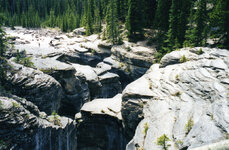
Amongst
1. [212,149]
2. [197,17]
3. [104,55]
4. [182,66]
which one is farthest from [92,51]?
[212,149]

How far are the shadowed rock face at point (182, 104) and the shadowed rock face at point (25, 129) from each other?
752 centimetres

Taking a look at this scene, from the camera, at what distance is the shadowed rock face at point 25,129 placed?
→ 12.5m

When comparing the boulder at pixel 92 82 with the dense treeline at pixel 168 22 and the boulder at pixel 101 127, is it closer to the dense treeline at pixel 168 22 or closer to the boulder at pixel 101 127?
the boulder at pixel 101 127

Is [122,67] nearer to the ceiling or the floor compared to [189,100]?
nearer to the floor

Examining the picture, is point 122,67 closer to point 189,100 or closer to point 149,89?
point 149,89

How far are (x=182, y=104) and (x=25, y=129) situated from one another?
1298 centimetres

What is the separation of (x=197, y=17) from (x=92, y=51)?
1098 inches

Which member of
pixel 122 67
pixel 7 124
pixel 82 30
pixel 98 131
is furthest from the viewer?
pixel 82 30

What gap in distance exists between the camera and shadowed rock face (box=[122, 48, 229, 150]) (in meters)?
10.3

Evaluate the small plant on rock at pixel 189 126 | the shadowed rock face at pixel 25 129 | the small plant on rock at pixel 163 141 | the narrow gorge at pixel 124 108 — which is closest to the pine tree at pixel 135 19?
the narrow gorge at pixel 124 108

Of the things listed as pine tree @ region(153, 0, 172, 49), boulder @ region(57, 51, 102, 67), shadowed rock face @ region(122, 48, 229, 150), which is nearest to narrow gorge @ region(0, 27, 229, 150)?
shadowed rock face @ region(122, 48, 229, 150)

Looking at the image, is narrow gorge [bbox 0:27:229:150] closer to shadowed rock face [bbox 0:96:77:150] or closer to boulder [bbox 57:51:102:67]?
shadowed rock face [bbox 0:96:77:150]

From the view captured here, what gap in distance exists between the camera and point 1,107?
41.6ft

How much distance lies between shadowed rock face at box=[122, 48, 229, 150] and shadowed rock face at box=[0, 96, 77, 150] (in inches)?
296
